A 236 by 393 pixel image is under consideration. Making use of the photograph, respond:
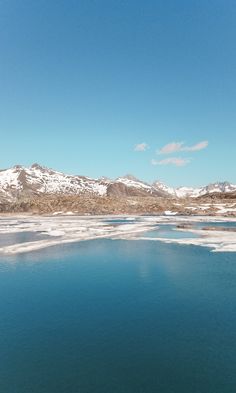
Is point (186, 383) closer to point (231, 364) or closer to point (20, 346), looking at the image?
point (231, 364)

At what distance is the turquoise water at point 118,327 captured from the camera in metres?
12.8

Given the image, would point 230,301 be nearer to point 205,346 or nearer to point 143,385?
point 205,346

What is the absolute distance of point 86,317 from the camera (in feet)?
61.5

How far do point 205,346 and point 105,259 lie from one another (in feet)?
63.8

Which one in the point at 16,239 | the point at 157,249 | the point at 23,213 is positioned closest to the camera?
the point at 157,249

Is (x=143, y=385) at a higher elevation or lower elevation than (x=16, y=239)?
lower

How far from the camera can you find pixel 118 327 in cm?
1723

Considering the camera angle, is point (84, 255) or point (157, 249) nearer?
point (84, 255)

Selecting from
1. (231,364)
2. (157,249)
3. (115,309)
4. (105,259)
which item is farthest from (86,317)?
(157,249)

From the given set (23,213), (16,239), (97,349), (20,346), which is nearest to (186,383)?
(97,349)

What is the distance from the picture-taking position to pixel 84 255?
118ft

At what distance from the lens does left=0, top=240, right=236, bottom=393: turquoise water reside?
41.9 ft

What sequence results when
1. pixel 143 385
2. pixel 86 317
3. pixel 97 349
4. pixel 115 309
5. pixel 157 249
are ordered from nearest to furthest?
pixel 143 385
pixel 97 349
pixel 86 317
pixel 115 309
pixel 157 249

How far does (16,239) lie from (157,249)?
2015 centimetres
